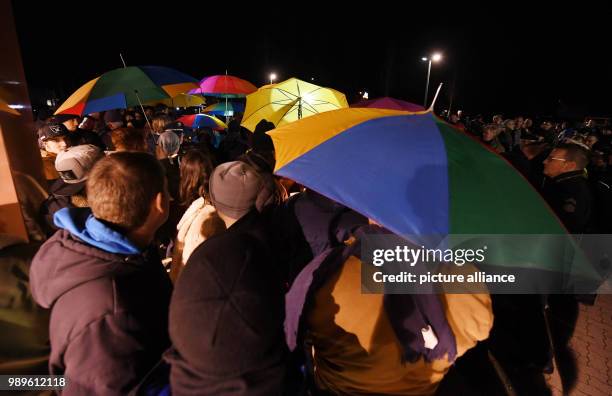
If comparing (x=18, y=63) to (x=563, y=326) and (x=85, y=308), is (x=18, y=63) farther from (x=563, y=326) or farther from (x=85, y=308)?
(x=563, y=326)

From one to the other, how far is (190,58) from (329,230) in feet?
119

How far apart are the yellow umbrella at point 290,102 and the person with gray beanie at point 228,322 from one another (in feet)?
16.6

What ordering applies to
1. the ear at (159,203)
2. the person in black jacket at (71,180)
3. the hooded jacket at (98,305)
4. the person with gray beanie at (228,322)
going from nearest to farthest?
the person with gray beanie at (228,322), the hooded jacket at (98,305), the ear at (159,203), the person in black jacket at (71,180)

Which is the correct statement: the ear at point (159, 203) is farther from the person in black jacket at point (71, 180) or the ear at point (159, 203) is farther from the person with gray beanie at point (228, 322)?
the person in black jacket at point (71, 180)

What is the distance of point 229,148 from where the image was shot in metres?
6.84

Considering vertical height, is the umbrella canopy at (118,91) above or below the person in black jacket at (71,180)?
above

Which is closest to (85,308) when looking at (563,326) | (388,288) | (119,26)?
(388,288)

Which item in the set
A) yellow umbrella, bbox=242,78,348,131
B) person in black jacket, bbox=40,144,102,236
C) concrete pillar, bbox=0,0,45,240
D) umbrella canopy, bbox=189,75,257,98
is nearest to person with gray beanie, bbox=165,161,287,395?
concrete pillar, bbox=0,0,45,240

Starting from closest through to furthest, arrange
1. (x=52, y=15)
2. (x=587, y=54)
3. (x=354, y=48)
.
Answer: (x=52, y=15)
(x=587, y=54)
(x=354, y=48)

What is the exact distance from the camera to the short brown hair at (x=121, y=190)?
1.48 m

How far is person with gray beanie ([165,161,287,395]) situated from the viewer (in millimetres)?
893


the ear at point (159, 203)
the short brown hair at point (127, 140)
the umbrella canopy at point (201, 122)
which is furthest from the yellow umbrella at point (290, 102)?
the ear at point (159, 203)

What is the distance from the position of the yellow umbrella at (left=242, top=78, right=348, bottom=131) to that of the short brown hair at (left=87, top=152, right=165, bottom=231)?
4412mm

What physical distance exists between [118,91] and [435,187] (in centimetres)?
422
